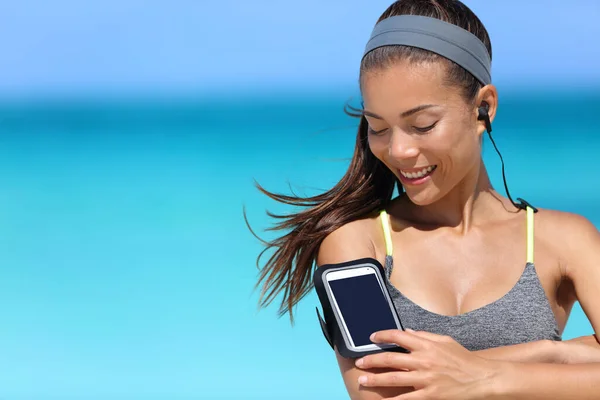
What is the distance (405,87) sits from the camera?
2451 millimetres

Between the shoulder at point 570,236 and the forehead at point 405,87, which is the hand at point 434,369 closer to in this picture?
the shoulder at point 570,236

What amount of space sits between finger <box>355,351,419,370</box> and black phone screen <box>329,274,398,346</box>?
0.18 feet

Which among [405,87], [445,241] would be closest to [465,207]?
[445,241]

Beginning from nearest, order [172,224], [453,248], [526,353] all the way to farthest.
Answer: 1. [526,353]
2. [453,248]
3. [172,224]

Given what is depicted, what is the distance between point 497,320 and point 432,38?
77cm

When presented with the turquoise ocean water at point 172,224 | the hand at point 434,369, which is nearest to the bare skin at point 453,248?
the hand at point 434,369

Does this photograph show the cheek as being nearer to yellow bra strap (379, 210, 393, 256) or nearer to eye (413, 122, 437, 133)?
eye (413, 122, 437, 133)

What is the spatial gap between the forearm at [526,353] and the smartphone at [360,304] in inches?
9.7

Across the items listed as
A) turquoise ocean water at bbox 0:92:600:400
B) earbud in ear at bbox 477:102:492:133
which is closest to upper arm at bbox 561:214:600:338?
earbud in ear at bbox 477:102:492:133

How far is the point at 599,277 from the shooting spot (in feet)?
8.41

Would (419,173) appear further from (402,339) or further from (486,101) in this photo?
(402,339)

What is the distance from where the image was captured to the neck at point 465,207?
9.05 feet

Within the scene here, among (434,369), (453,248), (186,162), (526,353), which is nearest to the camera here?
(434,369)

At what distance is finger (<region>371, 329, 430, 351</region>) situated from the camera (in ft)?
7.49
